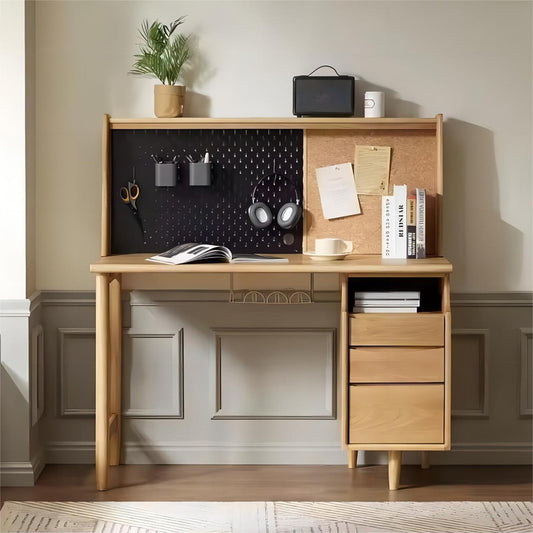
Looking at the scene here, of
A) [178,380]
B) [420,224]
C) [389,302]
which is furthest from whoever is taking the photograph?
[178,380]

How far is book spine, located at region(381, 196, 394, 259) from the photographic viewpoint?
3.12 meters

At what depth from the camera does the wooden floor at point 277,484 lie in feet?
9.95

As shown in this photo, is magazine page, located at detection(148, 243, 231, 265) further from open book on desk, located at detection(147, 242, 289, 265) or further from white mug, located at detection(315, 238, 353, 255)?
white mug, located at detection(315, 238, 353, 255)

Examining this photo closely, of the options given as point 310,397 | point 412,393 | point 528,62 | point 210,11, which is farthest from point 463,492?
point 210,11

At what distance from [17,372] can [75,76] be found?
1147 millimetres

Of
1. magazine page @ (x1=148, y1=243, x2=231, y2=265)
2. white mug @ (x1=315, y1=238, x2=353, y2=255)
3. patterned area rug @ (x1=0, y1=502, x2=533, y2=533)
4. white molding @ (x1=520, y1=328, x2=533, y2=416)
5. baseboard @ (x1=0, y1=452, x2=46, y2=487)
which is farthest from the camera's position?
white molding @ (x1=520, y1=328, x2=533, y2=416)

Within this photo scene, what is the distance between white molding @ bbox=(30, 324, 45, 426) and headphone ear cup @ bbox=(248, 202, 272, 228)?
3.05 ft

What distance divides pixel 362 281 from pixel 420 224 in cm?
30

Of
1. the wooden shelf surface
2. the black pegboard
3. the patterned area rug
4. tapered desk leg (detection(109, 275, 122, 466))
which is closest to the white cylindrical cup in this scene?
the wooden shelf surface

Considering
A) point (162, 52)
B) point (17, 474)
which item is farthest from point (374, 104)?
point (17, 474)

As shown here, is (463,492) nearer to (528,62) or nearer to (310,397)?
(310,397)

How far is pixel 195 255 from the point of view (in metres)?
2.89

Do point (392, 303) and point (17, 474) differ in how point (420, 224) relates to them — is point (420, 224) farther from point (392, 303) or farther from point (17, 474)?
point (17, 474)

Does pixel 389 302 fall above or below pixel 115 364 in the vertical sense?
above
